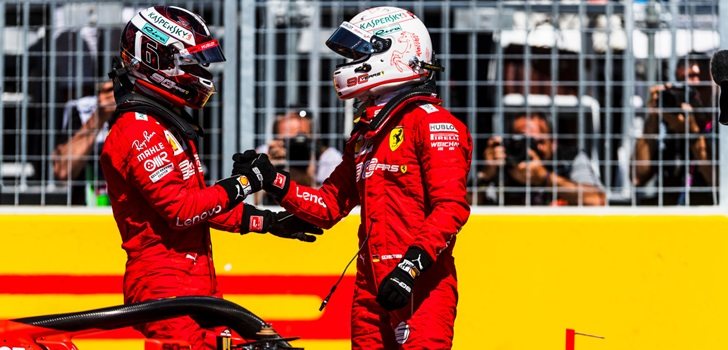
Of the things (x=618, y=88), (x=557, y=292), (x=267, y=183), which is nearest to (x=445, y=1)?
(x=618, y=88)

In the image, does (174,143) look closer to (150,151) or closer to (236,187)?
(150,151)

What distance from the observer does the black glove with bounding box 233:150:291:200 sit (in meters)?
6.09

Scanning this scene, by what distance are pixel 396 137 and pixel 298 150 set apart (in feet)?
7.19

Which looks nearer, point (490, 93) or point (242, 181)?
point (242, 181)

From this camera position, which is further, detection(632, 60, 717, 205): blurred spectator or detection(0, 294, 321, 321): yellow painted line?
detection(632, 60, 717, 205): blurred spectator

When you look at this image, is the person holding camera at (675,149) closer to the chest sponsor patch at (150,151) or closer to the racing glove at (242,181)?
the racing glove at (242,181)

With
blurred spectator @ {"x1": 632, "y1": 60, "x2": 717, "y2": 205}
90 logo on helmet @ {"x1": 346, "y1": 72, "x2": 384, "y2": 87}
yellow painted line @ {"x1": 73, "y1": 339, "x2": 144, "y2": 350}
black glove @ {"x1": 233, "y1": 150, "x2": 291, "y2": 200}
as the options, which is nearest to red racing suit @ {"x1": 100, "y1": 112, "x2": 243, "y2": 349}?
black glove @ {"x1": 233, "y1": 150, "x2": 291, "y2": 200}

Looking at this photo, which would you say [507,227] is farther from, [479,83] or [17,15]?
[17,15]

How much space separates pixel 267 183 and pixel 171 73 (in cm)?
60

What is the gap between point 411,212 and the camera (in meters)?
5.81

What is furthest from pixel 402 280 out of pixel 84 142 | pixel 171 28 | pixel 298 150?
pixel 84 142

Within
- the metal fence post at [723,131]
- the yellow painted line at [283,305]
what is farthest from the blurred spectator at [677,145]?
the yellow painted line at [283,305]

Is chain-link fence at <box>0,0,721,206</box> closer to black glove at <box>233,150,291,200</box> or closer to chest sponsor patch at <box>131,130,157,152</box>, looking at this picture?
black glove at <box>233,150,291,200</box>

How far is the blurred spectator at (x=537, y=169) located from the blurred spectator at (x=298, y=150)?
0.86m
